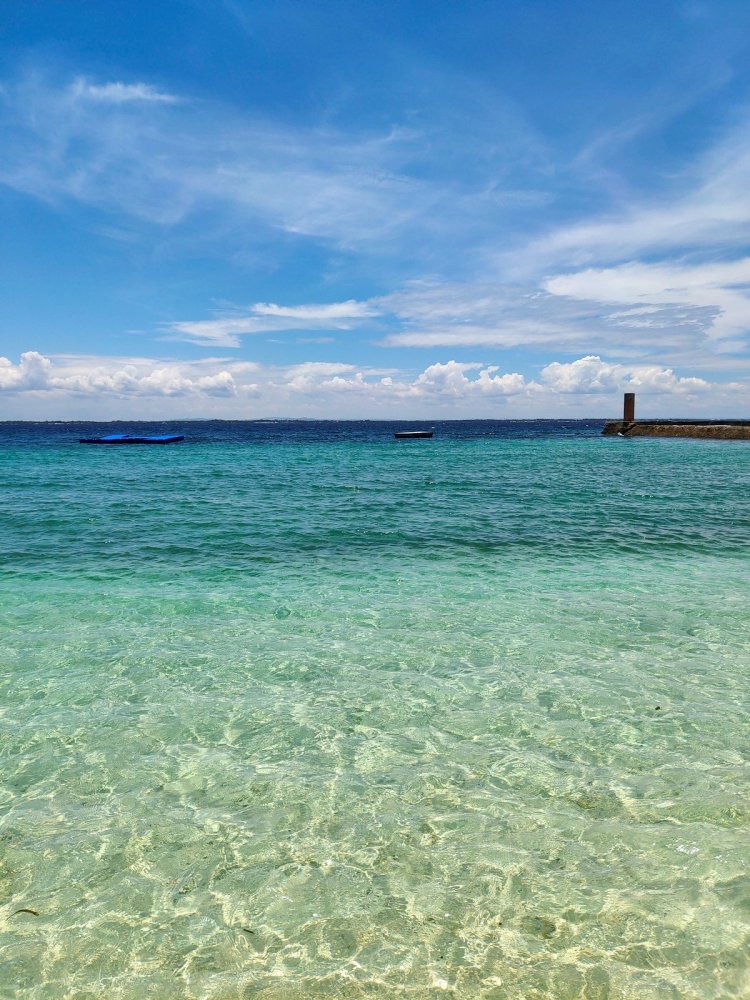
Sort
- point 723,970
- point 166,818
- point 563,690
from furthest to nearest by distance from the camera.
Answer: point 563,690 → point 166,818 → point 723,970

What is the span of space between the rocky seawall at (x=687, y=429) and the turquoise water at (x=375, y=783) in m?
82.7

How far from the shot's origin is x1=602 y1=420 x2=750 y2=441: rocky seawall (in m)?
84.2

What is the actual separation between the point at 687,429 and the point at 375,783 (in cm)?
10124

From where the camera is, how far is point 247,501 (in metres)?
28.0

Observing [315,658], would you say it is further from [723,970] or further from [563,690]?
[723,970]

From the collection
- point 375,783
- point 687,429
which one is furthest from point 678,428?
point 375,783

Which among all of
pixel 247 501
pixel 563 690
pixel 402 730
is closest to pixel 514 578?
pixel 563 690

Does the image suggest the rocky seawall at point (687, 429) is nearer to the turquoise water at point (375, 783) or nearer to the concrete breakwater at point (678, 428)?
the concrete breakwater at point (678, 428)

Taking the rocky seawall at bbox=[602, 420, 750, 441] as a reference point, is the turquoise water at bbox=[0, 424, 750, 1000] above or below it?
below

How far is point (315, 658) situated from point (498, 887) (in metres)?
5.06

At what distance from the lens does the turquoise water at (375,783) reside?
12.5 feet

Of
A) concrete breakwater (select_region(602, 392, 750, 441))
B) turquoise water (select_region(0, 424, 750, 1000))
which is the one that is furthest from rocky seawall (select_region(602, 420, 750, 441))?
turquoise water (select_region(0, 424, 750, 1000))

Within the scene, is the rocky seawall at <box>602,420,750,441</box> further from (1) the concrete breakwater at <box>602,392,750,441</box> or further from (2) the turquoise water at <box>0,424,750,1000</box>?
(2) the turquoise water at <box>0,424,750,1000</box>

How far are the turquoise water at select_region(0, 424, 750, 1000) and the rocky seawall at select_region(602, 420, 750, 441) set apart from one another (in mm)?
82749
